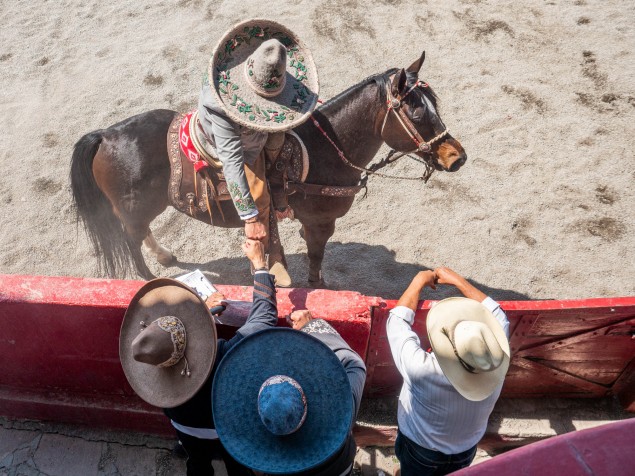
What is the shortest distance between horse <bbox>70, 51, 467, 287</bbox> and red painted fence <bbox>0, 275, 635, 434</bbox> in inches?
55.8

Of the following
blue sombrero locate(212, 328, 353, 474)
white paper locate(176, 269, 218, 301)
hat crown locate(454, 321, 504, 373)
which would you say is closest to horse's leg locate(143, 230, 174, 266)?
white paper locate(176, 269, 218, 301)

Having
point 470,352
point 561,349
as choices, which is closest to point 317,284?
point 561,349

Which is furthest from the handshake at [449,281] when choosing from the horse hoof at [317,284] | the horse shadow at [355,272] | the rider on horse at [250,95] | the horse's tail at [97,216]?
the horse's tail at [97,216]

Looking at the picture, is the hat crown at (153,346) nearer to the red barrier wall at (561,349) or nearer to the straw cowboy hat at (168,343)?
the straw cowboy hat at (168,343)

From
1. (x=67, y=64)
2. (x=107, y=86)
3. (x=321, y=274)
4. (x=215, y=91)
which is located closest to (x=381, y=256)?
(x=321, y=274)

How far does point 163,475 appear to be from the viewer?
3.48 meters

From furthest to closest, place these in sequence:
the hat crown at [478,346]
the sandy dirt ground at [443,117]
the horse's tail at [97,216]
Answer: the sandy dirt ground at [443,117] < the horse's tail at [97,216] < the hat crown at [478,346]

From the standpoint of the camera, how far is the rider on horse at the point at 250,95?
305 cm

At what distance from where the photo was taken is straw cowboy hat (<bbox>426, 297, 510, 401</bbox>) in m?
2.16

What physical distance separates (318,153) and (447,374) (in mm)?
2420

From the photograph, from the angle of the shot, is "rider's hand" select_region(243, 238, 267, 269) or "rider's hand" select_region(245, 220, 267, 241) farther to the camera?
"rider's hand" select_region(245, 220, 267, 241)


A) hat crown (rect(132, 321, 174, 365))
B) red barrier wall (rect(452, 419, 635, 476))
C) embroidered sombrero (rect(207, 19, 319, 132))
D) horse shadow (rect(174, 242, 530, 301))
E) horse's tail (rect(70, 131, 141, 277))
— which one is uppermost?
embroidered sombrero (rect(207, 19, 319, 132))

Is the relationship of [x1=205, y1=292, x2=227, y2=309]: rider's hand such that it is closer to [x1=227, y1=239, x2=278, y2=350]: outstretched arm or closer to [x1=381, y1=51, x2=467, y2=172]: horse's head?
[x1=227, y1=239, x2=278, y2=350]: outstretched arm

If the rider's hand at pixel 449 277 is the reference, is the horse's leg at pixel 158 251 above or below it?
below
